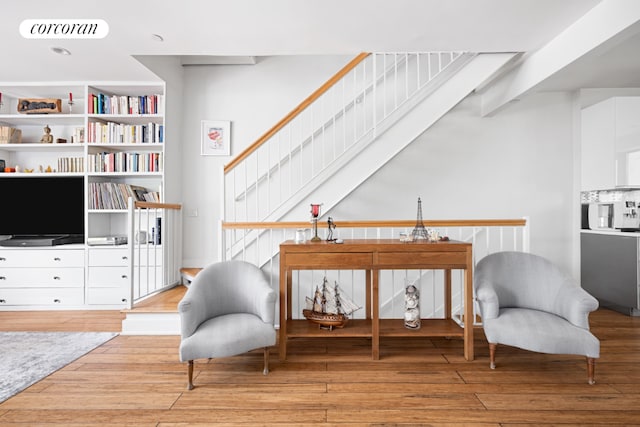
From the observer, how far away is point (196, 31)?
3143mm

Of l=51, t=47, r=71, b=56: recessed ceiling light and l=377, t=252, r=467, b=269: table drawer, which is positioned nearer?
l=377, t=252, r=467, b=269: table drawer

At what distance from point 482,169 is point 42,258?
18.0 feet

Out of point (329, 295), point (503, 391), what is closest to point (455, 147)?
point (329, 295)

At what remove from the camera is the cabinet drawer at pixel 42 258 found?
169 inches

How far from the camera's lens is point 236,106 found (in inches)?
192

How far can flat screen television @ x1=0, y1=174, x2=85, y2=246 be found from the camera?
4.48m

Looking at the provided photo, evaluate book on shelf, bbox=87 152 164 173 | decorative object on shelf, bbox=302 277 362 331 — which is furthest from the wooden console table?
book on shelf, bbox=87 152 164 173

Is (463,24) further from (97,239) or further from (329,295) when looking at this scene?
(97,239)

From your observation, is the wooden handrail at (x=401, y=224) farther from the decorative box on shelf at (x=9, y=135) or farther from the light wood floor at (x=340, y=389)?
the decorative box on shelf at (x=9, y=135)

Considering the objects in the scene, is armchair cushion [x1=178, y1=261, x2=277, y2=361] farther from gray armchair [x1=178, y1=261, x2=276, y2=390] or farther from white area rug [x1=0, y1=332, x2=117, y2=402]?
white area rug [x1=0, y1=332, x2=117, y2=402]

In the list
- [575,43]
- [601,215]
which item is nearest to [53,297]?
[575,43]

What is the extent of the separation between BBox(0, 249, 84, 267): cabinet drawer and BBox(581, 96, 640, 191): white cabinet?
625 cm

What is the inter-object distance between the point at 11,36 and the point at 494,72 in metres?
4.44

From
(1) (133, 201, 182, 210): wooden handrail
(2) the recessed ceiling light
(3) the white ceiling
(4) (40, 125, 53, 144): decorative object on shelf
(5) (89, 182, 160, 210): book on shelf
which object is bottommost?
(1) (133, 201, 182, 210): wooden handrail
